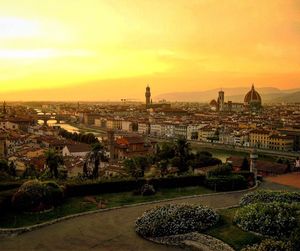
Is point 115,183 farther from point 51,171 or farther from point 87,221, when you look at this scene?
point 51,171

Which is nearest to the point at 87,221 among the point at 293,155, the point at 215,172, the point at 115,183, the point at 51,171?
the point at 115,183

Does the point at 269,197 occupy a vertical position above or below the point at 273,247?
below

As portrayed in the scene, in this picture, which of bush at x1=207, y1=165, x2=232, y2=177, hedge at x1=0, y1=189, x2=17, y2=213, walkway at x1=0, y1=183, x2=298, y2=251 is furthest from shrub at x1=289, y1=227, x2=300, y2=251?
bush at x1=207, y1=165, x2=232, y2=177

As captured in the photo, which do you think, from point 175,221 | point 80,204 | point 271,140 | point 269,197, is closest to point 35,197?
point 80,204

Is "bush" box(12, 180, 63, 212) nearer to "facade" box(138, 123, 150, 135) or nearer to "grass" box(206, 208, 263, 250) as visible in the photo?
"grass" box(206, 208, 263, 250)

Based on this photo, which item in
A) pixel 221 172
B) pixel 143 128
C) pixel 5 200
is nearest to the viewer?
pixel 5 200

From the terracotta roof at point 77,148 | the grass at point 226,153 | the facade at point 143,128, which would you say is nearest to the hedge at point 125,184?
the terracotta roof at point 77,148

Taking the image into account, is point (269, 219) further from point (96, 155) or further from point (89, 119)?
point (89, 119)
